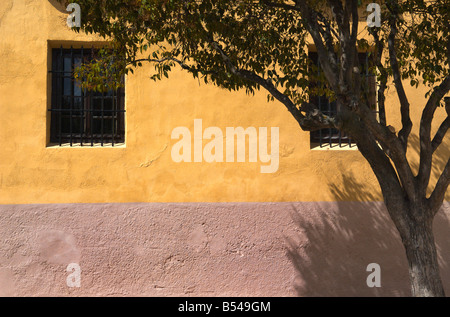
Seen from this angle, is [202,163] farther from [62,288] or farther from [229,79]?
[62,288]

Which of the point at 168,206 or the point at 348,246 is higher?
the point at 168,206

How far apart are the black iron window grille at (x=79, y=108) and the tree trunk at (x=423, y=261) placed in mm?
4480

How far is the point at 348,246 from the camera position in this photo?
7.12 metres

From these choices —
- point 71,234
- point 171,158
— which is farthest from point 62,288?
point 171,158

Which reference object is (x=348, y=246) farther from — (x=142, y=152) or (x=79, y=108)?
(x=79, y=108)

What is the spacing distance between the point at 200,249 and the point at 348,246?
2.19 m

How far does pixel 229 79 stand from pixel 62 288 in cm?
391

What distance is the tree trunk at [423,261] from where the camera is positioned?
15.5 feet

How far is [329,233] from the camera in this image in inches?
280

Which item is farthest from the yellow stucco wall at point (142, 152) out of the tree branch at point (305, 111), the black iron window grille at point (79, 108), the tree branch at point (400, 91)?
the tree branch at point (400, 91)
